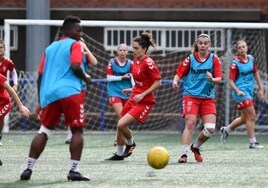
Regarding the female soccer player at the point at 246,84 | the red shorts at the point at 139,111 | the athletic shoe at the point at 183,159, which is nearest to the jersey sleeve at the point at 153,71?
the red shorts at the point at 139,111

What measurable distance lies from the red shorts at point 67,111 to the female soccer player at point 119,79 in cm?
614

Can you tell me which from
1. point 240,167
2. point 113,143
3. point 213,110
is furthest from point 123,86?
point 240,167

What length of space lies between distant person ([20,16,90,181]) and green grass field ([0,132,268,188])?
0.36 meters

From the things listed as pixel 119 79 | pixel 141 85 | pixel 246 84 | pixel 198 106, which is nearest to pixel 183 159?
pixel 198 106

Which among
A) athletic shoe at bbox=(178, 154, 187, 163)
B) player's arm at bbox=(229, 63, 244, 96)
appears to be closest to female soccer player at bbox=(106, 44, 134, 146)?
player's arm at bbox=(229, 63, 244, 96)

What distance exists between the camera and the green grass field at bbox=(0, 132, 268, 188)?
10.0 metres

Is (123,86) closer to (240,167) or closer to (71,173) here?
(240,167)

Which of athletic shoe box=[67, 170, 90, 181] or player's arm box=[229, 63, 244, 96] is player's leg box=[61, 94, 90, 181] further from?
player's arm box=[229, 63, 244, 96]

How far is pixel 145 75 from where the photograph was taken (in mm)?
13203

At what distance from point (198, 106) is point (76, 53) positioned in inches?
137

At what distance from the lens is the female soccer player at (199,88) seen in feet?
42.9

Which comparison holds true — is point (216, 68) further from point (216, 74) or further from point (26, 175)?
point (26, 175)

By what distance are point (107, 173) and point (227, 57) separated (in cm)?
1090

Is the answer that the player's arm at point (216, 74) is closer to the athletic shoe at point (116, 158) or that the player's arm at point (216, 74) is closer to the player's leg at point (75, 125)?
the athletic shoe at point (116, 158)
